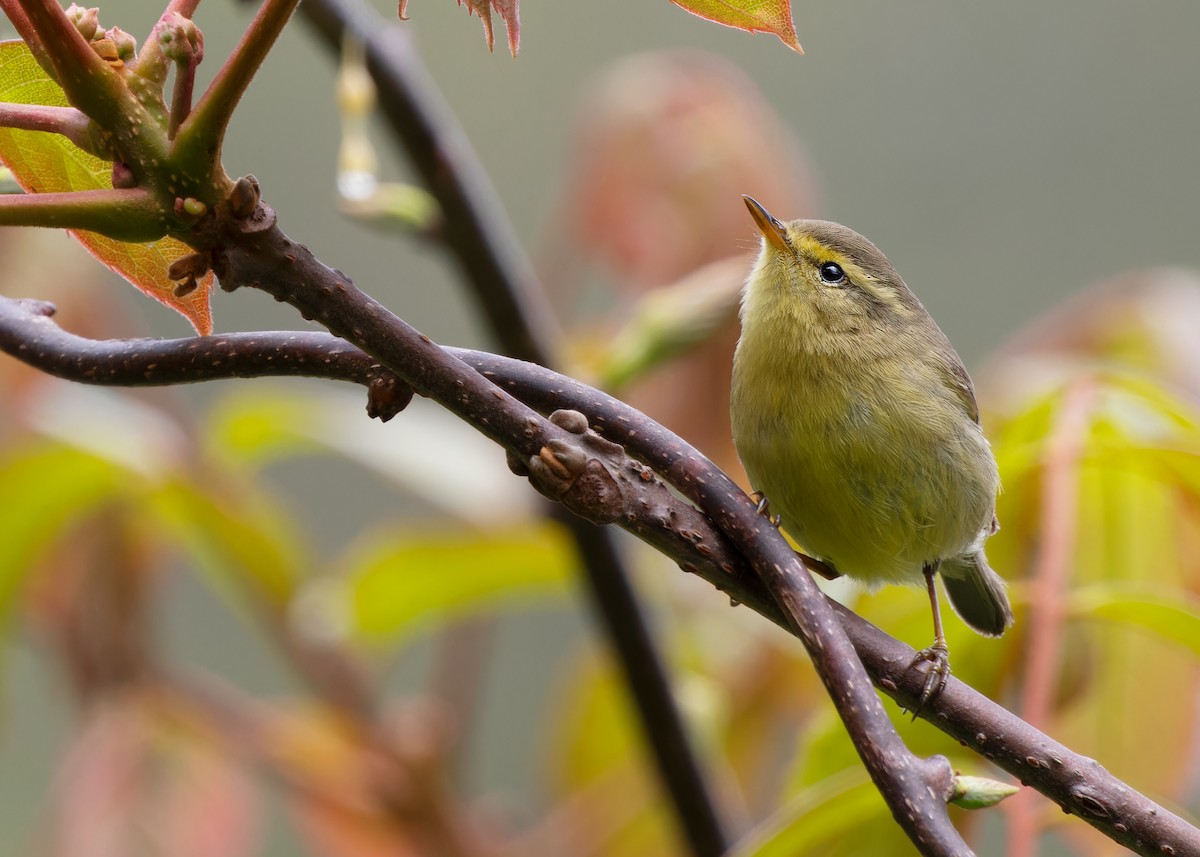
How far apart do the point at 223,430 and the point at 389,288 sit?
11.5 feet

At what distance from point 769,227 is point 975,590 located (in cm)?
62

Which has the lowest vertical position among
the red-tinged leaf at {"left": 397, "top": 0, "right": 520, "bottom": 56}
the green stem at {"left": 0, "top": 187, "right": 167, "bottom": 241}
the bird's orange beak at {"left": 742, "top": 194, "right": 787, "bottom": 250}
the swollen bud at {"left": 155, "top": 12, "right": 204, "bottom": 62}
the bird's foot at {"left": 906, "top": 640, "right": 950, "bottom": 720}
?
the bird's foot at {"left": 906, "top": 640, "right": 950, "bottom": 720}

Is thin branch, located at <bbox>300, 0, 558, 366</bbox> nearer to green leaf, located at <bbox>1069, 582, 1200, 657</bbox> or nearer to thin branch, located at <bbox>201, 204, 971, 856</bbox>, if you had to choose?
green leaf, located at <bbox>1069, 582, 1200, 657</bbox>

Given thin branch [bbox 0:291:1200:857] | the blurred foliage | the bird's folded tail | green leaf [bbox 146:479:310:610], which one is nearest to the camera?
thin branch [bbox 0:291:1200:857]

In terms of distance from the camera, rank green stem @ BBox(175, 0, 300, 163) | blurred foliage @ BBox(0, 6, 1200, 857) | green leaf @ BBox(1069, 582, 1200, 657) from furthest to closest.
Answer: blurred foliage @ BBox(0, 6, 1200, 857) → green leaf @ BBox(1069, 582, 1200, 657) → green stem @ BBox(175, 0, 300, 163)

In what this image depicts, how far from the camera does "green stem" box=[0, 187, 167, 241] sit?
679 mm

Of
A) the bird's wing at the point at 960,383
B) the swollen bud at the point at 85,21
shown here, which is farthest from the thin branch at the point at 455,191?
the swollen bud at the point at 85,21

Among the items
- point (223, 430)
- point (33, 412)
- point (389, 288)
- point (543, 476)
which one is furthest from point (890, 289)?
point (389, 288)

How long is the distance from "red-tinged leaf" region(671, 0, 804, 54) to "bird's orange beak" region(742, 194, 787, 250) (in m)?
0.98

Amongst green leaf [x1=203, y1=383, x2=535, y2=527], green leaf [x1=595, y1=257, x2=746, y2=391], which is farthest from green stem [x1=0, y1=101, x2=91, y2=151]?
green leaf [x1=203, y1=383, x2=535, y2=527]

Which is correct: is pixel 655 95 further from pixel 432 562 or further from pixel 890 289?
pixel 432 562

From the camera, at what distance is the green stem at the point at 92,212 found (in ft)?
2.23

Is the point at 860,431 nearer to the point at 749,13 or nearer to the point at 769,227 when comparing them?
the point at 769,227

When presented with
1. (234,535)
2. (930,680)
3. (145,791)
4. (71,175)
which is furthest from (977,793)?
(145,791)
